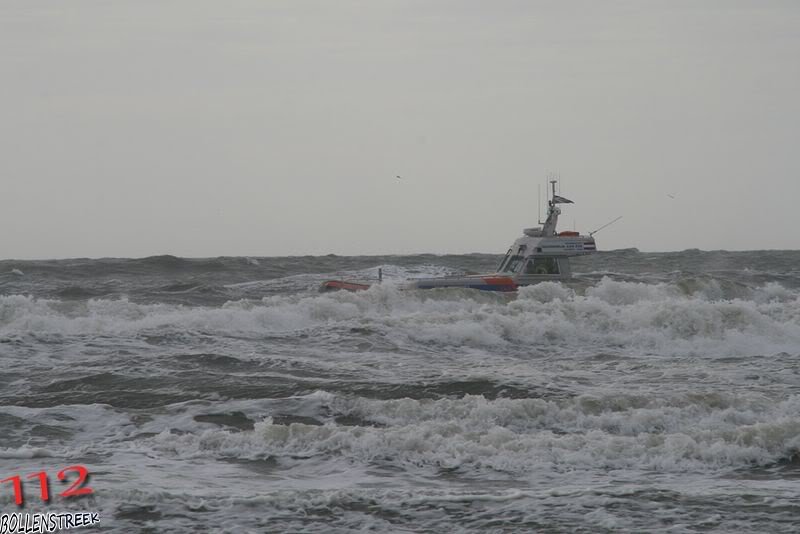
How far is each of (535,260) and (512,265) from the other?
26.3 inches

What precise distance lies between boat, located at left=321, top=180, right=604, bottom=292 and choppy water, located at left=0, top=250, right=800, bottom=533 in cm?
293

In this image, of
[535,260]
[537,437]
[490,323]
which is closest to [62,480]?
[537,437]

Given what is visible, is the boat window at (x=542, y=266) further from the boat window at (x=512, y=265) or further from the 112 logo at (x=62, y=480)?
the 112 logo at (x=62, y=480)

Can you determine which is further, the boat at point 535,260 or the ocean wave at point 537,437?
the boat at point 535,260

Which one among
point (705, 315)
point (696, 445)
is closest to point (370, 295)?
point (705, 315)

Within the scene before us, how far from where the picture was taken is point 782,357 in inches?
653

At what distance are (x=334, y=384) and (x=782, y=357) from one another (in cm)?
813

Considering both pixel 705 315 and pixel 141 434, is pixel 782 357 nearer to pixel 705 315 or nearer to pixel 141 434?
pixel 705 315

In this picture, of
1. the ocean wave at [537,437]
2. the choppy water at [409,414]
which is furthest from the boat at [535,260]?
the ocean wave at [537,437]

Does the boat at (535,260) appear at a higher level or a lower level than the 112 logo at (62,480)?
higher

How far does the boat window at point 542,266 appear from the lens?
26.2 meters

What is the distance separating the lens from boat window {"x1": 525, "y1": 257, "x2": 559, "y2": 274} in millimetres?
26177

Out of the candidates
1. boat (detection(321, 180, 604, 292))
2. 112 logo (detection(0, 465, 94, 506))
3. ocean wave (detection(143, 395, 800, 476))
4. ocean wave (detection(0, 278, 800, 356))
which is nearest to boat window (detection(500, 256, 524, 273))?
boat (detection(321, 180, 604, 292))

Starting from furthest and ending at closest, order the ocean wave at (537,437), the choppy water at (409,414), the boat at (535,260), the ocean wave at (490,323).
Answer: the boat at (535,260) < the ocean wave at (490,323) < the ocean wave at (537,437) < the choppy water at (409,414)
